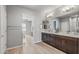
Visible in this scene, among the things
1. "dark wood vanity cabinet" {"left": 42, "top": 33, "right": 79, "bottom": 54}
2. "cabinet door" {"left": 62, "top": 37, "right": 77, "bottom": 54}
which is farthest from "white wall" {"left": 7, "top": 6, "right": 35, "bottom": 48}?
"cabinet door" {"left": 62, "top": 37, "right": 77, "bottom": 54}

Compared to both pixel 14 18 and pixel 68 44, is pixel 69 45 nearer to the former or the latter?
pixel 68 44

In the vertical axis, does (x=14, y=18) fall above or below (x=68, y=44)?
above

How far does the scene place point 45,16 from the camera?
6.77 metres

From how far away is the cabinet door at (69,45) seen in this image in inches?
132

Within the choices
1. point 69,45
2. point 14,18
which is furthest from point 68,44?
point 14,18

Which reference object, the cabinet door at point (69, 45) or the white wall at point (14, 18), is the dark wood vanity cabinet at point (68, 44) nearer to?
the cabinet door at point (69, 45)

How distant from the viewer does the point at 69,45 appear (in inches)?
142

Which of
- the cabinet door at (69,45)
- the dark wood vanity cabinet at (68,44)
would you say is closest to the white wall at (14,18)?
the dark wood vanity cabinet at (68,44)

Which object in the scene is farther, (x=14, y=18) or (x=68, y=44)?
(x=14, y=18)

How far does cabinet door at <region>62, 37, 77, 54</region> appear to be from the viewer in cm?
335

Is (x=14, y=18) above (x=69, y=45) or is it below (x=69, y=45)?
above

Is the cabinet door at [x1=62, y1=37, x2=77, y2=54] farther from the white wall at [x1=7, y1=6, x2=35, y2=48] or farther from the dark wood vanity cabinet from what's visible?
A: the white wall at [x1=7, y1=6, x2=35, y2=48]
